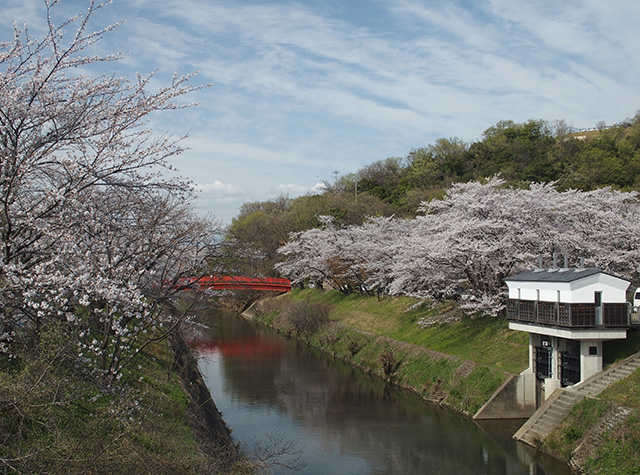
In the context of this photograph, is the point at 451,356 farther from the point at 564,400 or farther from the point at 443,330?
the point at 564,400

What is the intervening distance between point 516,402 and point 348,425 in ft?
20.0

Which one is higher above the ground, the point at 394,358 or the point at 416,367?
the point at 394,358

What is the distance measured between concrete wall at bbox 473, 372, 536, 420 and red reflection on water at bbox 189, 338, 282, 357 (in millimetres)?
17914

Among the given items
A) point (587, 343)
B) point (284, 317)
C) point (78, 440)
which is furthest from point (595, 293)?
point (284, 317)

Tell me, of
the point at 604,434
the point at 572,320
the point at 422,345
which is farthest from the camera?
the point at 422,345

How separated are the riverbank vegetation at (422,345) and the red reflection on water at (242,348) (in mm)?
2932

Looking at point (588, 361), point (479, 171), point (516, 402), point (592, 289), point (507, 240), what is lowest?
point (516, 402)

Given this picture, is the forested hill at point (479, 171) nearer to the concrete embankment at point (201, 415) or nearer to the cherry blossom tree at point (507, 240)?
the cherry blossom tree at point (507, 240)

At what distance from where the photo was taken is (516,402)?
2166cm

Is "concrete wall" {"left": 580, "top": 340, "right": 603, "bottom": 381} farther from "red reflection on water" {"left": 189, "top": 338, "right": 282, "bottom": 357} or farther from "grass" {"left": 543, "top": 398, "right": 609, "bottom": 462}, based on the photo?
"red reflection on water" {"left": 189, "top": 338, "right": 282, "bottom": 357}

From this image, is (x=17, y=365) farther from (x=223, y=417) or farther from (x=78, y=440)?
(x=223, y=417)

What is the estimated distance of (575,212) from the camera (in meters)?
27.6

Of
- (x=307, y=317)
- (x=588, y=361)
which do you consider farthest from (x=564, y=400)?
(x=307, y=317)

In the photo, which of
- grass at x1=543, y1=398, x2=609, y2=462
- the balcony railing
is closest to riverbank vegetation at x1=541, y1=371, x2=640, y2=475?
grass at x1=543, y1=398, x2=609, y2=462
